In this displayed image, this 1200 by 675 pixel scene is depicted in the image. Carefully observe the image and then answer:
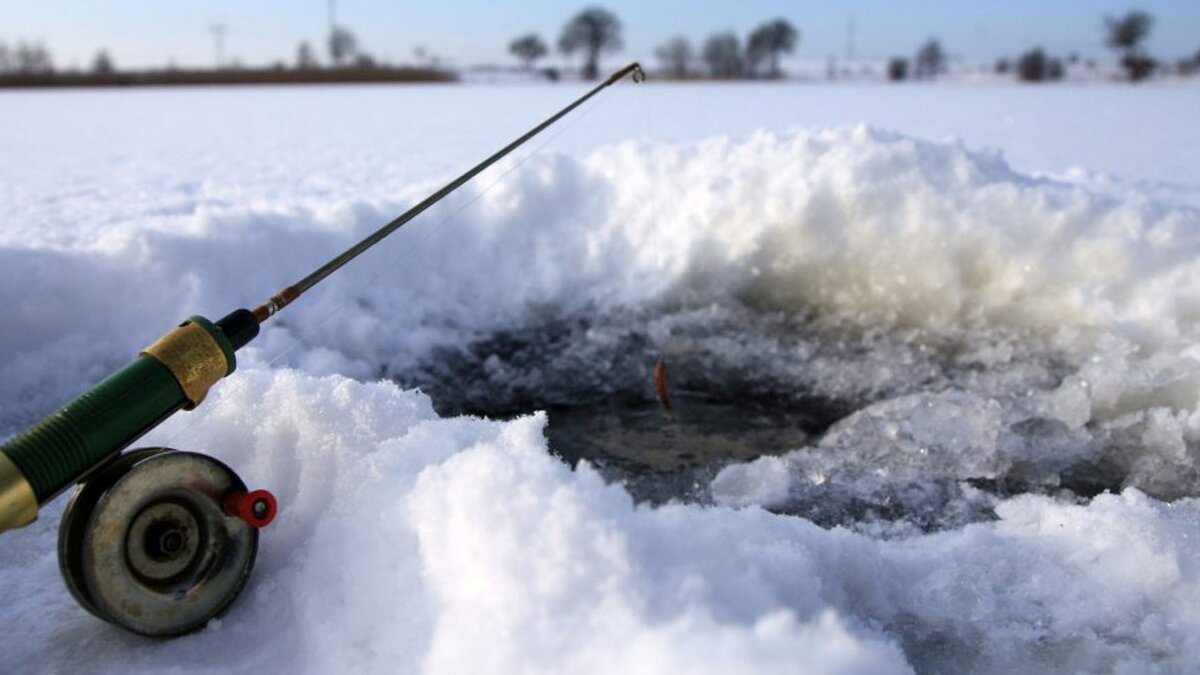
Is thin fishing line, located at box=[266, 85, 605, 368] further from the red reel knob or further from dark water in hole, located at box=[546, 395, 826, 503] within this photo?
the red reel knob

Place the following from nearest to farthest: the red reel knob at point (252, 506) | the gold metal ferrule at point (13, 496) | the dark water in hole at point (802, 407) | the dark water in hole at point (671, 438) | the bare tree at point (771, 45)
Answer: the gold metal ferrule at point (13, 496) → the red reel knob at point (252, 506) → the dark water in hole at point (802, 407) → the dark water in hole at point (671, 438) → the bare tree at point (771, 45)

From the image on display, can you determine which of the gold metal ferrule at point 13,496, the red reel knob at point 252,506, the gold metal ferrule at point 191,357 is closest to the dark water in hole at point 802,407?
the red reel knob at point 252,506

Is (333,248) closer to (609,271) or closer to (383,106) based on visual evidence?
(609,271)

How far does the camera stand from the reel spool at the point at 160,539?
59.9 inches

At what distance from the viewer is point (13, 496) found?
4.52 ft

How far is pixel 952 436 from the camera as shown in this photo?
9.95ft

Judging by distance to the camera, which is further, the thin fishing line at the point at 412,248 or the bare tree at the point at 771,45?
the bare tree at the point at 771,45

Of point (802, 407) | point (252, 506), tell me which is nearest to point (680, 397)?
point (802, 407)

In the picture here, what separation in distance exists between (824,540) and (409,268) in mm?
2896

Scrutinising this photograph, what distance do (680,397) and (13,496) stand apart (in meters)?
2.56

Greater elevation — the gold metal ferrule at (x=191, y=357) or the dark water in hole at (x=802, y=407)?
the gold metal ferrule at (x=191, y=357)

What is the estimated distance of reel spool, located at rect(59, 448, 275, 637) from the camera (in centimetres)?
152

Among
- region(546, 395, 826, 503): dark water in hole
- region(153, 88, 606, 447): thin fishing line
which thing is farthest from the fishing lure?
region(153, 88, 606, 447): thin fishing line

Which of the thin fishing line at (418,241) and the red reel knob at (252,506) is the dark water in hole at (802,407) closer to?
the thin fishing line at (418,241)
